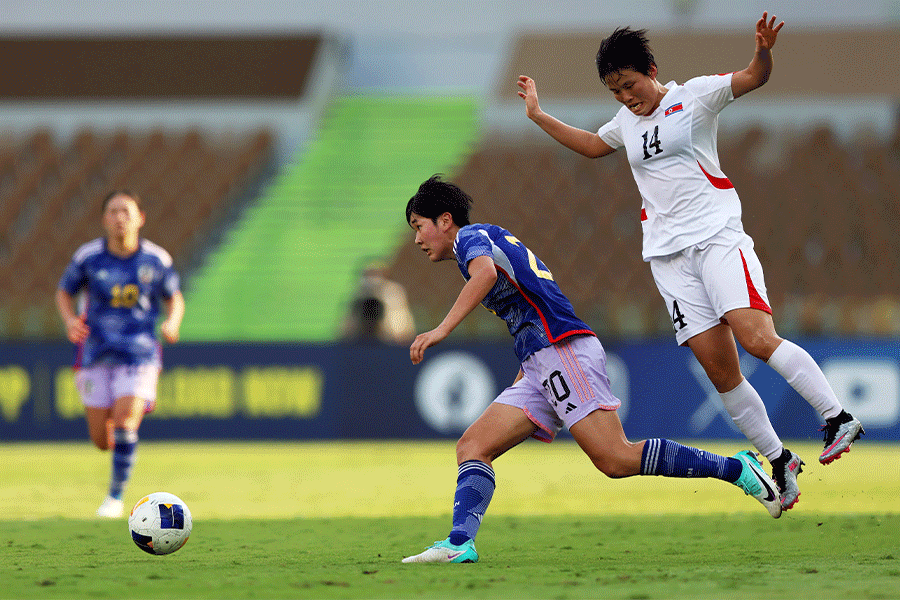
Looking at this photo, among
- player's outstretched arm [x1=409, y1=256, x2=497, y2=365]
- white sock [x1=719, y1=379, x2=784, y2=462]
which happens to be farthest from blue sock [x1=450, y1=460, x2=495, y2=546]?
white sock [x1=719, y1=379, x2=784, y2=462]

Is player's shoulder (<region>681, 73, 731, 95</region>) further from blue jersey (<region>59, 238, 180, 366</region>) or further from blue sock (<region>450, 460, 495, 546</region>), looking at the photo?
blue jersey (<region>59, 238, 180, 366</region>)

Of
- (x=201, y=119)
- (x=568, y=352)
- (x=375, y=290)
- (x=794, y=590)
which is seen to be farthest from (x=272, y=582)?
(x=201, y=119)

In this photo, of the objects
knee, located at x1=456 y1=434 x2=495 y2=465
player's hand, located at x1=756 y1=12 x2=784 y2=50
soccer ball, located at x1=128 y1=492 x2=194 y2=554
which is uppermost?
player's hand, located at x1=756 y1=12 x2=784 y2=50

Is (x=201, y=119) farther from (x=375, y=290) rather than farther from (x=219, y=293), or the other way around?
(x=375, y=290)

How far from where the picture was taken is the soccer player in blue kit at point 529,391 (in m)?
5.14

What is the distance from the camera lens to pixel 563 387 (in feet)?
17.0

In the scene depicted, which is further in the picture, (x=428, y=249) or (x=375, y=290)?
(x=375, y=290)

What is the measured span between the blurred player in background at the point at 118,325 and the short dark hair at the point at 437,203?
3.48 meters

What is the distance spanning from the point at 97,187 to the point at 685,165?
1570 centimetres

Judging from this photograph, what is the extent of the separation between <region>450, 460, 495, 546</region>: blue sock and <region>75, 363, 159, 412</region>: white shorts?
12.6 feet

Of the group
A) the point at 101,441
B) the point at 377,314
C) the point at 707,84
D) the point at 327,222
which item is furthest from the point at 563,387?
the point at 327,222

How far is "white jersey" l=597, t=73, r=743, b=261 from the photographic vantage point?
577 cm

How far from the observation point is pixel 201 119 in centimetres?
2117

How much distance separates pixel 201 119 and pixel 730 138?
9481 mm
